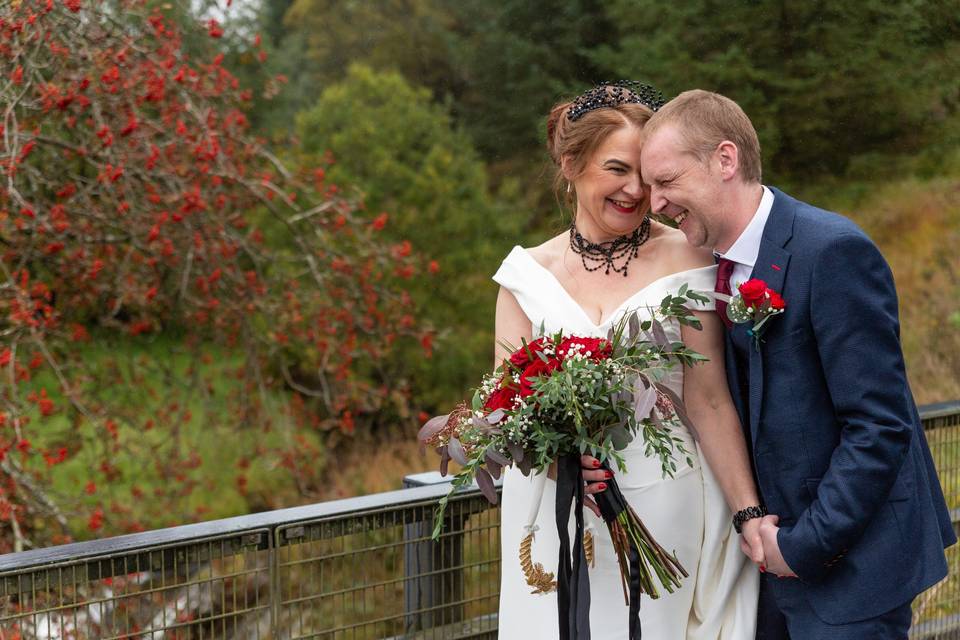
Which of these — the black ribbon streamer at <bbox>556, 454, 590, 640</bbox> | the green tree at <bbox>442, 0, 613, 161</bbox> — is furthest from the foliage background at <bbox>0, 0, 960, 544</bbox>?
the black ribbon streamer at <bbox>556, 454, 590, 640</bbox>

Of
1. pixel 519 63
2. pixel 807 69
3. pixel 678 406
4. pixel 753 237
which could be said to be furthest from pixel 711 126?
pixel 519 63

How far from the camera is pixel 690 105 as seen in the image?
267 centimetres

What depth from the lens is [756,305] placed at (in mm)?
2527

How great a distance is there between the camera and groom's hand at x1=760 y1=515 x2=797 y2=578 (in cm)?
264

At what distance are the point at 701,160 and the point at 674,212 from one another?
0.15 metres

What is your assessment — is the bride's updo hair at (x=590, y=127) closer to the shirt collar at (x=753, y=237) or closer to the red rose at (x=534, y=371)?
the shirt collar at (x=753, y=237)

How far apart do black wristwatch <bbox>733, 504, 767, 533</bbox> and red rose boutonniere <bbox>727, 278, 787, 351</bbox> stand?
454mm

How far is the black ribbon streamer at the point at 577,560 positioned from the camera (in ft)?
8.71

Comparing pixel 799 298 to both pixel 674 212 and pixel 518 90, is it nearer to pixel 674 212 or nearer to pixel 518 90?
pixel 674 212

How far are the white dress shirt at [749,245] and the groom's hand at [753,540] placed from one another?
1.92 feet

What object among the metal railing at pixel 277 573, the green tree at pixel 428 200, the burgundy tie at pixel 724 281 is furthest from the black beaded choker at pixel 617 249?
the green tree at pixel 428 200

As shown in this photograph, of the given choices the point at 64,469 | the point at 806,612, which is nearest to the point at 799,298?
the point at 806,612

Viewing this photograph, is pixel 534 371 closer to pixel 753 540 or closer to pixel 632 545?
pixel 632 545

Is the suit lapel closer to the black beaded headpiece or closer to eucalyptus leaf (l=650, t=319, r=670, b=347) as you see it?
eucalyptus leaf (l=650, t=319, r=670, b=347)
